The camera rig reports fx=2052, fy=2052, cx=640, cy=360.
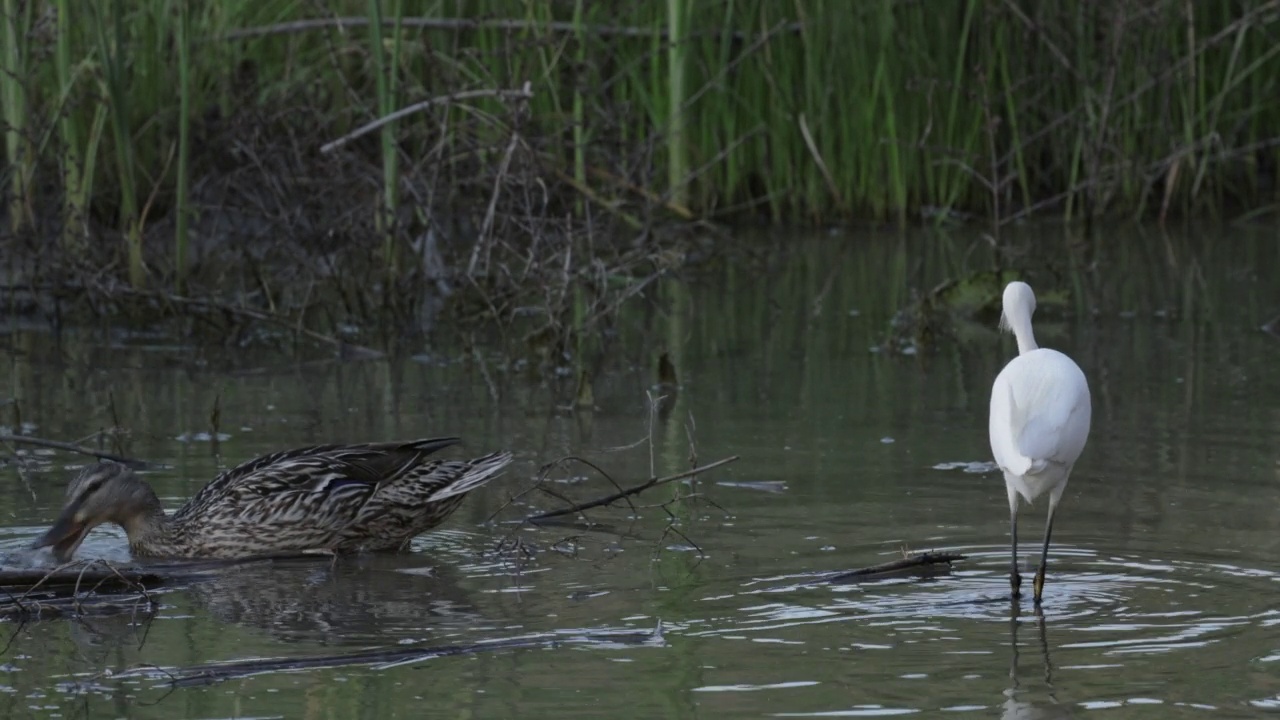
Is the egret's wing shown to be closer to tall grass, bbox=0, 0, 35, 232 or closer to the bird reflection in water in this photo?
the bird reflection in water

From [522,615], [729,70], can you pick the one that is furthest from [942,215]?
[522,615]

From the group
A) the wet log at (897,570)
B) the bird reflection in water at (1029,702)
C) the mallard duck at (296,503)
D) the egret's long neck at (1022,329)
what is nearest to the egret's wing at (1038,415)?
the wet log at (897,570)

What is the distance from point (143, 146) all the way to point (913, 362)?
5.42 meters

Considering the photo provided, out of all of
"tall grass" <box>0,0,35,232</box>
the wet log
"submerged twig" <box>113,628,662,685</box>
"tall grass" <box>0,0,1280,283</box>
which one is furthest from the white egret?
"tall grass" <box>0,0,1280,283</box>

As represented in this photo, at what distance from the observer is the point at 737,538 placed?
6.36 metres

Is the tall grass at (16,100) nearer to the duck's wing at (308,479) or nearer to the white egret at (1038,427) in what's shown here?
the duck's wing at (308,479)

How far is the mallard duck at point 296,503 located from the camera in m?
6.50

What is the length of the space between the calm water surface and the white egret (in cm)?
27

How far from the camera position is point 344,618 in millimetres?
5531

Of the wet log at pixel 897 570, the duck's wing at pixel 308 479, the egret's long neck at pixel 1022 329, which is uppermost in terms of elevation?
the egret's long neck at pixel 1022 329

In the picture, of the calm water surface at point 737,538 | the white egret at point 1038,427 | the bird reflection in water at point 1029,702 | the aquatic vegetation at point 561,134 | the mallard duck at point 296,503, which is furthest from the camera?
the aquatic vegetation at point 561,134

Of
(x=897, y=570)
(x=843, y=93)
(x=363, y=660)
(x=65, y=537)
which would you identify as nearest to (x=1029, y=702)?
(x=897, y=570)

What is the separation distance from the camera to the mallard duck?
6496 millimetres

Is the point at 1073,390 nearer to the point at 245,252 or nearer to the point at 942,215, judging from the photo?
the point at 245,252
